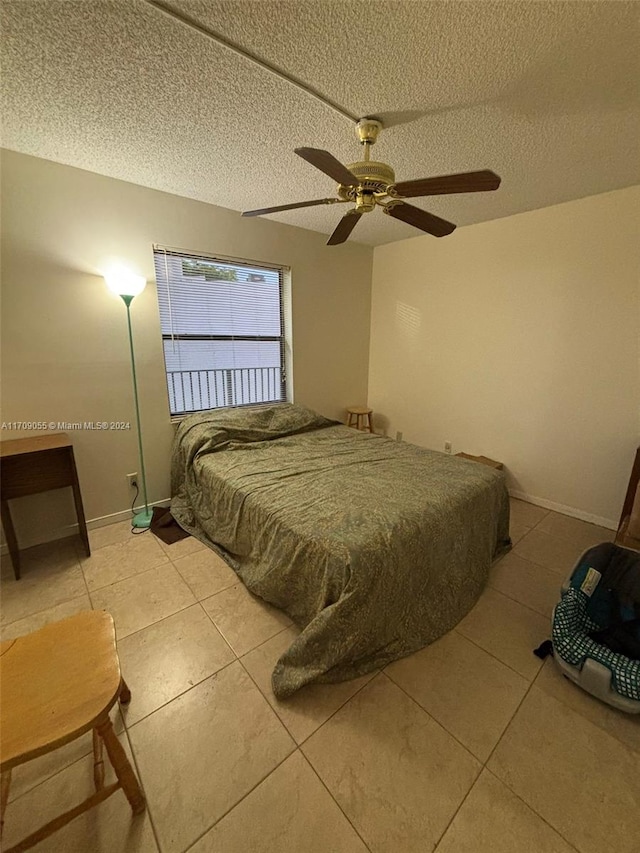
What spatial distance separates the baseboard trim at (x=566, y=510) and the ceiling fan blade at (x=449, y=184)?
257cm

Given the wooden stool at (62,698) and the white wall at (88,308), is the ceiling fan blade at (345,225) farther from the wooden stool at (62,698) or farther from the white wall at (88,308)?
the wooden stool at (62,698)

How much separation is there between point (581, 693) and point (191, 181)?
3.53 m

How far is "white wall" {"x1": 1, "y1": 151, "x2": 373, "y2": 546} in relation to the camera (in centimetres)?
204

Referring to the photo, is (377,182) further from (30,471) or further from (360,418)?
(360,418)

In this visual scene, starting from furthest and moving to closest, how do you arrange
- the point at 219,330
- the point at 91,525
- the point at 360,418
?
the point at 360,418, the point at 219,330, the point at 91,525

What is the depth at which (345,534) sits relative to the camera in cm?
147

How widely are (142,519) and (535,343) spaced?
349 cm

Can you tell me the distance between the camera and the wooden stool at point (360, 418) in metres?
3.94

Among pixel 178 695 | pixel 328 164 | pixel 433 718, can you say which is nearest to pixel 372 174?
pixel 328 164

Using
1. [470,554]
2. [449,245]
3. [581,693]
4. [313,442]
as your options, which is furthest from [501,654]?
[449,245]

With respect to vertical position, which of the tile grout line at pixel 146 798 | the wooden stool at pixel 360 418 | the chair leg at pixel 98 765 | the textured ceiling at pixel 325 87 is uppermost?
the textured ceiling at pixel 325 87

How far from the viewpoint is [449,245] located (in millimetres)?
3193

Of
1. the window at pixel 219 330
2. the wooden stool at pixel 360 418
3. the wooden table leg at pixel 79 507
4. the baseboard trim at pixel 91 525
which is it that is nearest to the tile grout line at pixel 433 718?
the wooden table leg at pixel 79 507

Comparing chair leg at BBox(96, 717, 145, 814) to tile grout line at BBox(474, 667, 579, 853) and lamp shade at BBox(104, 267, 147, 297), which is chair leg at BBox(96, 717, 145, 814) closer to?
tile grout line at BBox(474, 667, 579, 853)
